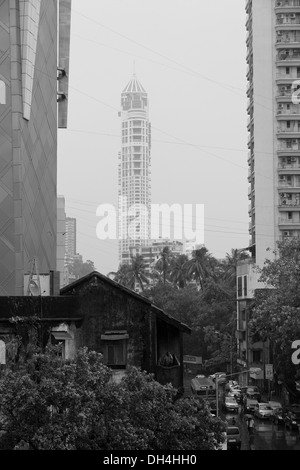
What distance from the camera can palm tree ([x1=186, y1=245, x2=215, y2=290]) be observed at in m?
140

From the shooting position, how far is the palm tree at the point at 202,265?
13950 centimetres

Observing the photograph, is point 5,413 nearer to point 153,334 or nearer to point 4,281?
point 153,334

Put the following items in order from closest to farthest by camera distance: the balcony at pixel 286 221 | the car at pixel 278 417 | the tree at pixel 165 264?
the car at pixel 278 417, the balcony at pixel 286 221, the tree at pixel 165 264

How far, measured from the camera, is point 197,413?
29.2m

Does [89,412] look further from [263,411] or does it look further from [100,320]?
[263,411]

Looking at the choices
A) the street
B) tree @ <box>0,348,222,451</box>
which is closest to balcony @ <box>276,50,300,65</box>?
the street

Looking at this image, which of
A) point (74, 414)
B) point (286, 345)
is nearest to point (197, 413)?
point (74, 414)

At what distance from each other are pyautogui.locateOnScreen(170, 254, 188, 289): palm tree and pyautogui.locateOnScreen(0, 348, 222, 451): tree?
380ft

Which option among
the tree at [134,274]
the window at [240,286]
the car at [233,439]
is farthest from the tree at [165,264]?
the car at [233,439]

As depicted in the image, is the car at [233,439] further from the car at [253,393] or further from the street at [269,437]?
the car at [253,393]

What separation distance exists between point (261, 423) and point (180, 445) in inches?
1764

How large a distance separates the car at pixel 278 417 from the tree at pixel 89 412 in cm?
4252

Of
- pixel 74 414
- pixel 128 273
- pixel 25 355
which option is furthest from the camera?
pixel 128 273

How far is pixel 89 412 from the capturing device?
25734mm
